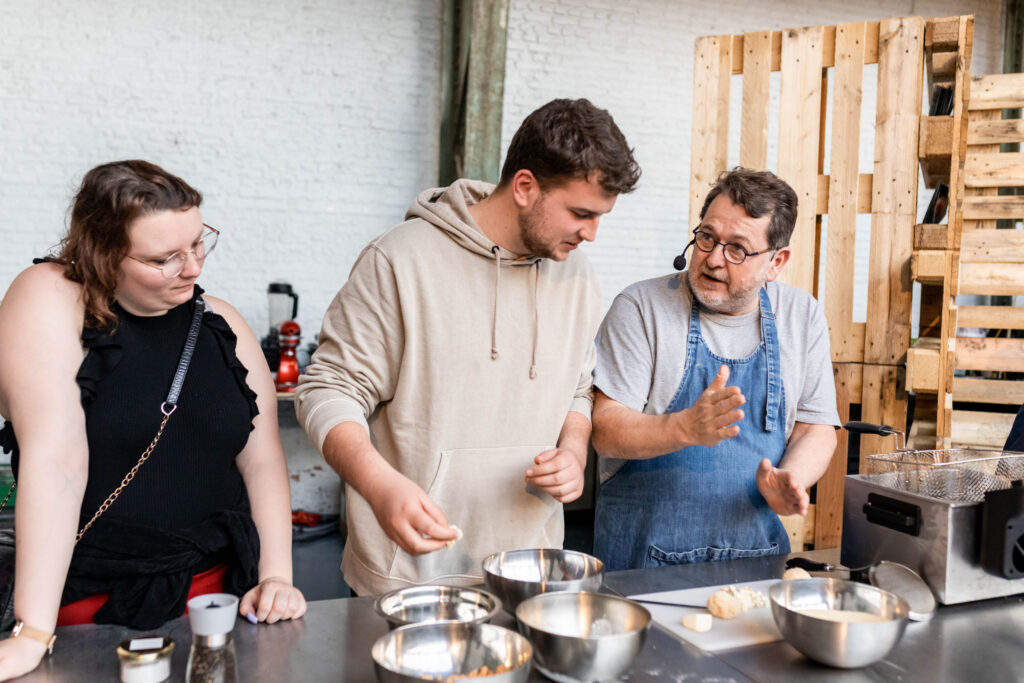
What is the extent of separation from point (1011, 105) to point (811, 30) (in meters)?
1.03

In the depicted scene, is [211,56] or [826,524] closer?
[826,524]

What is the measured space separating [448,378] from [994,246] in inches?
126

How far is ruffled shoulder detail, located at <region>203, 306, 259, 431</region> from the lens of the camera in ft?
6.13

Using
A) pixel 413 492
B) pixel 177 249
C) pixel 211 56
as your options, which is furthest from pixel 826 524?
pixel 211 56

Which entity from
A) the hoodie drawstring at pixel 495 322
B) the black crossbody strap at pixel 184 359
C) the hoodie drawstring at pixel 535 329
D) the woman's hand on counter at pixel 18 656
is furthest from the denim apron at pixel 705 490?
the woman's hand on counter at pixel 18 656

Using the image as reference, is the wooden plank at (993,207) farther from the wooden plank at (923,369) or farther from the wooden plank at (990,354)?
the wooden plank at (923,369)

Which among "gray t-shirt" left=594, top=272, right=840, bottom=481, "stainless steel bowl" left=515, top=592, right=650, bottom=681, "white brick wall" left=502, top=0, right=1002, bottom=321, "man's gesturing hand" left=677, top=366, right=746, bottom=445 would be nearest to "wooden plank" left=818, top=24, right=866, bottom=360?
"gray t-shirt" left=594, top=272, right=840, bottom=481

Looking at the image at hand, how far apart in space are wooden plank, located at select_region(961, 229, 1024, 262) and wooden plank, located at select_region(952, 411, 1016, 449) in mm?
623

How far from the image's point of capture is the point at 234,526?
69.5 inches

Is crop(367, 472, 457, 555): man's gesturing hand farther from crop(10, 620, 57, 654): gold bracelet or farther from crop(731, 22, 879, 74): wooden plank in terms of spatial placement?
crop(731, 22, 879, 74): wooden plank

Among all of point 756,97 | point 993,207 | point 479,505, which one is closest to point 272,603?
point 479,505

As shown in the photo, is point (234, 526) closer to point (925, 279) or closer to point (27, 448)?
point (27, 448)

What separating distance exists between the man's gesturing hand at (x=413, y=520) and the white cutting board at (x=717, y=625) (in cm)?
43

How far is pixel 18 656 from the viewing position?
1.34 metres
